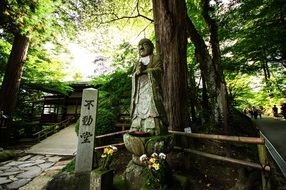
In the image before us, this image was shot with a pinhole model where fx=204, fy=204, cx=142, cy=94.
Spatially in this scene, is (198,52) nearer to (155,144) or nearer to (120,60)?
(120,60)

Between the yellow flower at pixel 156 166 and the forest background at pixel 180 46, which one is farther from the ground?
the forest background at pixel 180 46

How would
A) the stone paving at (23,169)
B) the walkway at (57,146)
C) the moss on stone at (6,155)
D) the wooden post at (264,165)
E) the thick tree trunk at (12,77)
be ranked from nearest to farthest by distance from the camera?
1. the wooden post at (264,165)
2. the stone paving at (23,169)
3. the moss on stone at (6,155)
4. the walkway at (57,146)
5. the thick tree trunk at (12,77)

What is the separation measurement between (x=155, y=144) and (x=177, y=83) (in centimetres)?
264

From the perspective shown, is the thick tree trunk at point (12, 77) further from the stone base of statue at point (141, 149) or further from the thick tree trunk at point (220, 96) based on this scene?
the thick tree trunk at point (220, 96)

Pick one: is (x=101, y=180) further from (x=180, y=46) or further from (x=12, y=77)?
(x=12, y=77)

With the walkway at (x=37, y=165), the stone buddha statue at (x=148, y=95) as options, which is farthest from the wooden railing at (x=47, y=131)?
the stone buddha statue at (x=148, y=95)

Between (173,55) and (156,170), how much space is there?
355cm

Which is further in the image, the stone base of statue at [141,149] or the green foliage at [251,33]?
the green foliage at [251,33]

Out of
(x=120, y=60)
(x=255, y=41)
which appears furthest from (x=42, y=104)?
(x=255, y=41)

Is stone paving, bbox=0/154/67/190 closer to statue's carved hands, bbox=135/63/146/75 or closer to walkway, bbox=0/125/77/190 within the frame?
walkway, bbox=0/125/77/190

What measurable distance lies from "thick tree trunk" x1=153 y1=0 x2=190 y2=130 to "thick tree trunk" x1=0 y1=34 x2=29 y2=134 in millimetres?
8655

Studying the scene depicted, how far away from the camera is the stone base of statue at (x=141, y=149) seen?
3598mm

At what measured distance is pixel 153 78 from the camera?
164 inches

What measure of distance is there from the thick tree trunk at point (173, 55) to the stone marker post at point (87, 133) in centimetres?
213
